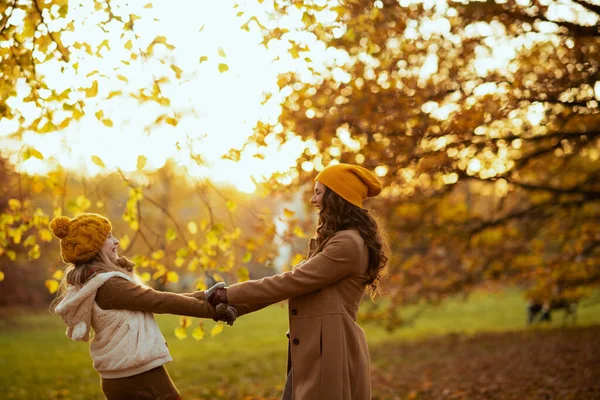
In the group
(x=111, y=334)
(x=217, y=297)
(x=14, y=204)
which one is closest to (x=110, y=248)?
(x=111, y=334)

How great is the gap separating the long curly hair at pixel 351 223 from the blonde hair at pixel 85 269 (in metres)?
1.13

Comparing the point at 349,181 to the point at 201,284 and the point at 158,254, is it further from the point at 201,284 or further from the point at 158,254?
the point at 158,254

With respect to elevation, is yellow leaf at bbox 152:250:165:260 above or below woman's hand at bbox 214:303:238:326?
above

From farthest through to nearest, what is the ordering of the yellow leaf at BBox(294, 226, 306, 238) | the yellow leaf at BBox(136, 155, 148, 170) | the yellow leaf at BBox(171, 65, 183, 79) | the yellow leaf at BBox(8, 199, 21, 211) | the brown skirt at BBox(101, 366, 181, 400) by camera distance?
the yellow leaf at BBox(294, 226, 306, 238) → the yellow leaf at BBox(8, 199, 21, 211) → the yellow leaf at BBox(171, 65, 183, 79) → the yellow leaf at BBox(136, 155, 148, 170) → the brown skirt at BBox(101, 366, 181, 400)

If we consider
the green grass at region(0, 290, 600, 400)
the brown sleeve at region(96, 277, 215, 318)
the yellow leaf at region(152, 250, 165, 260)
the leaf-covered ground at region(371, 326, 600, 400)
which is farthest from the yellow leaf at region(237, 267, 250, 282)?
the leaf-covered ground at region(371, 326, 600, 400)

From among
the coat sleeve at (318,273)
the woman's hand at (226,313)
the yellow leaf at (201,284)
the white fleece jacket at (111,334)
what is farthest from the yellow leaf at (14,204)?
the coat sleeve at (318,273)

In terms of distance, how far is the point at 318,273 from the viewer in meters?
3.43

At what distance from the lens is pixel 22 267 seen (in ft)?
68.6

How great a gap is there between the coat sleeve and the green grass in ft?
10.5

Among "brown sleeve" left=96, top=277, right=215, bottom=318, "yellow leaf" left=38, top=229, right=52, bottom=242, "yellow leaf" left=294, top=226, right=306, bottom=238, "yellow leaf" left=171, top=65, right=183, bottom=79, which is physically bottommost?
"brown sleeve" left=96, top=277, right=215, bottom=318

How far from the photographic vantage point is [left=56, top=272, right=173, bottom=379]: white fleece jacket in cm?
324

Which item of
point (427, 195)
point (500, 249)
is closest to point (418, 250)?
point (500, 249)

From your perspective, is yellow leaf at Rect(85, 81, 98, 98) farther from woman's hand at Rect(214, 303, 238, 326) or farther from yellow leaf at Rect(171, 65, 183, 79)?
woman's hand at Rect(214, 303, 238, 326)

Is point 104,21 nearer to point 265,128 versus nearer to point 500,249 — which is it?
point 265,128
